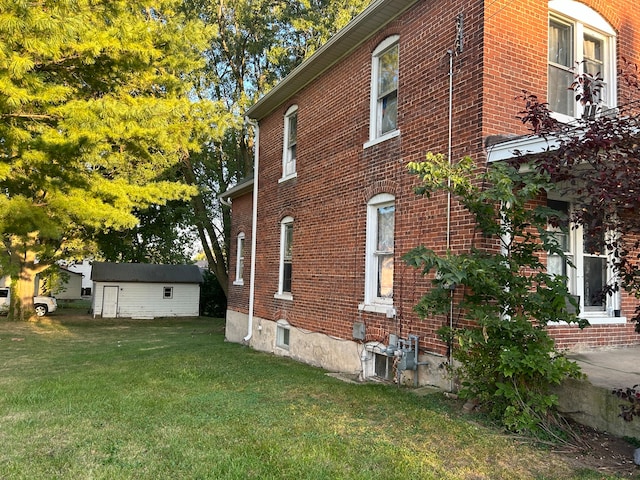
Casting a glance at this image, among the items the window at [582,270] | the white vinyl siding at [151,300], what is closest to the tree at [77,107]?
the window at [582,270]

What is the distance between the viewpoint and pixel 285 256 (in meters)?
12.1

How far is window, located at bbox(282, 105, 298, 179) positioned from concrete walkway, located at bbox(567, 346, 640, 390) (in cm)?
755

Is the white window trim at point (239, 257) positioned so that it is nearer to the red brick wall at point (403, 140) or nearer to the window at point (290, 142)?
the red brick wall at point (403, 140)

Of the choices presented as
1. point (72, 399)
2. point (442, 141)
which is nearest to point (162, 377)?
point (72, 399)

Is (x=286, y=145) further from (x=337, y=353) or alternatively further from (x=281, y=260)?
(x=337, y=353)

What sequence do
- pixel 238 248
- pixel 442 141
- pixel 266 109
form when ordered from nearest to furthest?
pixel 442 141 → pixel 266 109 → pixel 238 248

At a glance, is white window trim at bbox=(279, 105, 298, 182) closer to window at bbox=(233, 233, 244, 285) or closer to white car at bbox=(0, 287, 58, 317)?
window at bbox=(233, 233, 244, 285)

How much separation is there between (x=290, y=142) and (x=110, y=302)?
22316 millimetres

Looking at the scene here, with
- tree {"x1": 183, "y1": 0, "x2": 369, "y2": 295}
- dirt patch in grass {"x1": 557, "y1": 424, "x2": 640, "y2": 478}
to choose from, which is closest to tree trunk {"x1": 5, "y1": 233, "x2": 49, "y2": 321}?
tree {"x1": 183, "y1": 0, "x2": 369, "y2": 295}

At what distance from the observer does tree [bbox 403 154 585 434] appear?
502 cm

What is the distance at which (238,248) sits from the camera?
51.8ft

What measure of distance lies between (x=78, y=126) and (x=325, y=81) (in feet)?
17.2

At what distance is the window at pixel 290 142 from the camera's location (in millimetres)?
12062

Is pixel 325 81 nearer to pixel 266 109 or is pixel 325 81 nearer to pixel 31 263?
pixel 266 109
